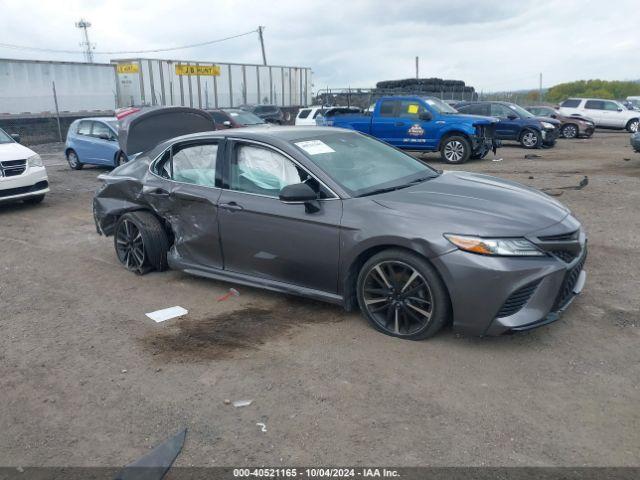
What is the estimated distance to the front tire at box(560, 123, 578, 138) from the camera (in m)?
24.1

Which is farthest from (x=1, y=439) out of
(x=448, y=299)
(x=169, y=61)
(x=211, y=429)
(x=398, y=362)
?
(x=169, y=61)

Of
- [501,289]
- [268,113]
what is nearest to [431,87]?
[268,113]

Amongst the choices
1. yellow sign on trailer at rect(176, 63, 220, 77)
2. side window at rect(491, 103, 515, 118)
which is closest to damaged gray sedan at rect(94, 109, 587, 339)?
side window at rect(491, 103, 515, 118)

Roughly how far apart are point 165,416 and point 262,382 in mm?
667

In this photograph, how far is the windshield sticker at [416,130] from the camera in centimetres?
1562

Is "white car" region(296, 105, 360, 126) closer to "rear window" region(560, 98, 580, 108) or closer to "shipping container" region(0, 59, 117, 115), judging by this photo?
"shipping container" region(0, 59, 117, 115)

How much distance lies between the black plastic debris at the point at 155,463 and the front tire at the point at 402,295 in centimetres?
181

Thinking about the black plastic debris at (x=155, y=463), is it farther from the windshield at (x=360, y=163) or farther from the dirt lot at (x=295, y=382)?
the windshield at (x=360, y=163)

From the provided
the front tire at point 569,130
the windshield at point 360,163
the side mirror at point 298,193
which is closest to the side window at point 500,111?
the front tire at point 569,130

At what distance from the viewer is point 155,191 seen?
5789mm

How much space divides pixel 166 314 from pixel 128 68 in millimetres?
25617

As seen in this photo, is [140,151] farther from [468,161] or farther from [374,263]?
[468,161]

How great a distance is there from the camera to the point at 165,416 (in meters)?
3.44

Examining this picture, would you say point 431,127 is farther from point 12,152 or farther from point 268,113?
point 268,113
